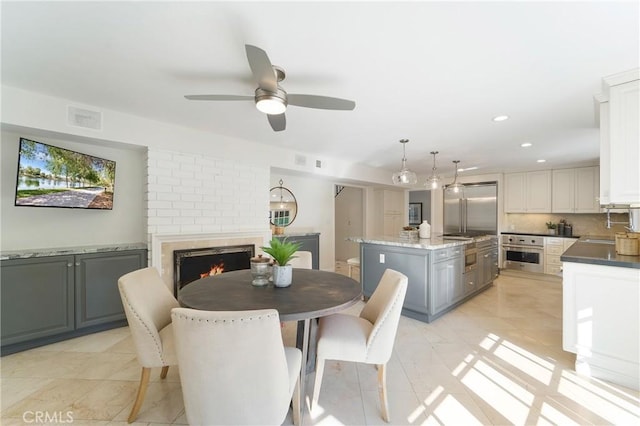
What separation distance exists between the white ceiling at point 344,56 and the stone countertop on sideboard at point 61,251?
4.81 ft

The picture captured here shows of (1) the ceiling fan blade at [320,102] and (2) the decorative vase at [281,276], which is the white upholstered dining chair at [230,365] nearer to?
(2) the decorative vase at [281,276]

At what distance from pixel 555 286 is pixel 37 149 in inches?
295

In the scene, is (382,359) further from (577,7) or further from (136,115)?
(136,115)

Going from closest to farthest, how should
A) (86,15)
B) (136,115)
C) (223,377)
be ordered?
(223,377) < (86,15) < (136,115)

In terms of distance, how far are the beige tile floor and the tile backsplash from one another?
4227 mm

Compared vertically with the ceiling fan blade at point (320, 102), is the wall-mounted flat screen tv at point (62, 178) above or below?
below

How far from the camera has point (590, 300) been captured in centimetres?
215

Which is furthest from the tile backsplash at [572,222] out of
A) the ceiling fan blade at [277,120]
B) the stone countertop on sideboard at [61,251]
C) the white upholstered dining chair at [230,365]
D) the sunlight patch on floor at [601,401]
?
the stone countertop on sideboard at [61,251]

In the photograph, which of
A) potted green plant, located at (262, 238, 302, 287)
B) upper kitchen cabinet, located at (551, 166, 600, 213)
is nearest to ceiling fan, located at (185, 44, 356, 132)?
potted green plant, located at (262, 238, 302, 287)

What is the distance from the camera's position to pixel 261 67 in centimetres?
152

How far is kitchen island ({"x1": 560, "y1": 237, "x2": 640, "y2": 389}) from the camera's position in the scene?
198 centimetres

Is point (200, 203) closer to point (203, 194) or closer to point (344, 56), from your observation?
point (203, 194)

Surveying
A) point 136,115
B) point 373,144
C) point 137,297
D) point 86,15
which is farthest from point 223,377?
point 373,144

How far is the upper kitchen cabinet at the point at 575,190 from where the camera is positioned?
5.32m
